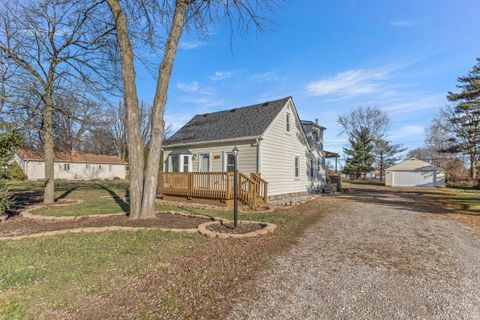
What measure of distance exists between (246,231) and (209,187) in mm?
5266

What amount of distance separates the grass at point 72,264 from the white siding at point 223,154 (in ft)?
23.9

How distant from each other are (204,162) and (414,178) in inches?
1039

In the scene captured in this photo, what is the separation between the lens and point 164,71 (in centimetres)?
729

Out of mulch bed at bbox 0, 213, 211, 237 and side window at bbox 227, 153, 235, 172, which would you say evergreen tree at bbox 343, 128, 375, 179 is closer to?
side window at bbox 227, 153, 235, 172

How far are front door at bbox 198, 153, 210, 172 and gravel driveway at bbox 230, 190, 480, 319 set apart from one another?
8753 millimetres

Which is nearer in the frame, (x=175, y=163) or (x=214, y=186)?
(x=214, y=186)

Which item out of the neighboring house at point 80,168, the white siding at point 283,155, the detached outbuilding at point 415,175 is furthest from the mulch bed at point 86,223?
the detached outbuilding at point 415,175

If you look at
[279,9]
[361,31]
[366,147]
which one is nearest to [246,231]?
[279,9]

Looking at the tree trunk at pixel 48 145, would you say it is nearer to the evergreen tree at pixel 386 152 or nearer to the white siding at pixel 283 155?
the white siding at pixel 283 155

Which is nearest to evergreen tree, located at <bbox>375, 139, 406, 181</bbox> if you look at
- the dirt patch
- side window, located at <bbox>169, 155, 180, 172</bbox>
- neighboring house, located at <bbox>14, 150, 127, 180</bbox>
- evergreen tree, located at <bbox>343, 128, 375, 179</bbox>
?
evergreen tree, located at <bbox>343, 128, 375, 179</bbox>

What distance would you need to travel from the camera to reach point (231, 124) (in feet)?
48.4

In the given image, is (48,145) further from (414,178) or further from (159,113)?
(414,178)

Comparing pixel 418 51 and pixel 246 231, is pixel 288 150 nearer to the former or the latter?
pixel 418 51

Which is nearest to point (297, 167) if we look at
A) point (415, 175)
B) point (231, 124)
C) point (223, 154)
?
point (231, 124)
